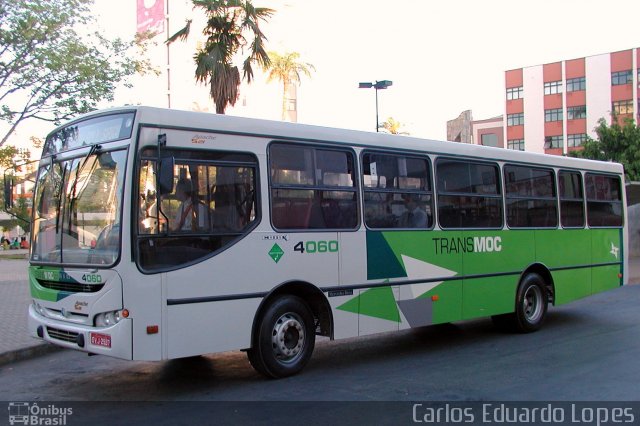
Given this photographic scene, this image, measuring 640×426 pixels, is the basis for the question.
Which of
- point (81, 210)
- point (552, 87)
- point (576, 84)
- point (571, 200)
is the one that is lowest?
point (81, 210)

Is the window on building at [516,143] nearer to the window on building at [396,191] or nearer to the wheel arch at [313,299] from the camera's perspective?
the window on building at [396,191]

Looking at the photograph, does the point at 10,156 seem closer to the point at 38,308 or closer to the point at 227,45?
the point at 227,45

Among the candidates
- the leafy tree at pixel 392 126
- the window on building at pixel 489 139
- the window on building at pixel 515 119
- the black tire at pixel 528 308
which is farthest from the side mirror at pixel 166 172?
the window on building at pixel 489 139

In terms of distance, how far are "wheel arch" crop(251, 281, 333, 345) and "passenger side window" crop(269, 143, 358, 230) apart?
0.69 meters

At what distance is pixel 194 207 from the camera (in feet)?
21.4

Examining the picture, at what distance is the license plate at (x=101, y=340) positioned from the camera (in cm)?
602

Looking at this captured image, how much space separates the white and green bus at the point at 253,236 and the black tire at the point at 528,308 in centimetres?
23

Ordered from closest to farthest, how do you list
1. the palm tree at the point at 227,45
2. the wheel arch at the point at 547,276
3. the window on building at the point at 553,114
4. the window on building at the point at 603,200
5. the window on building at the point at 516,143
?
→ 1. the wheel arch at the point at 547,276
2. the window on building at the point at 603,200
3. the palm tree at the point at 227,45
4. the window on building at the point at 553,114
5. the window on building at the point at 516,143

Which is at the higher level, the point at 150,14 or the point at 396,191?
the point at 150,14

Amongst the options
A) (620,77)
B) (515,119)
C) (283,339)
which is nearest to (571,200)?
(283,339)

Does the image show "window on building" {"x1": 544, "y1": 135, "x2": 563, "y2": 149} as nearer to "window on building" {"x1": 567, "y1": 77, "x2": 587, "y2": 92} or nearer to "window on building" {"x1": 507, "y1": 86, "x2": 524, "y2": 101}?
"window on building" {"x1": 567, "y1": 77, "x2": 587, "y2": 92}

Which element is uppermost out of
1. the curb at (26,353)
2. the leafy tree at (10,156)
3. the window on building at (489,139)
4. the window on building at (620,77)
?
the window on building at (620,77)

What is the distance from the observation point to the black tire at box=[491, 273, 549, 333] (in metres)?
10.1

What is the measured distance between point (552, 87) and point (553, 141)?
6.25 m
